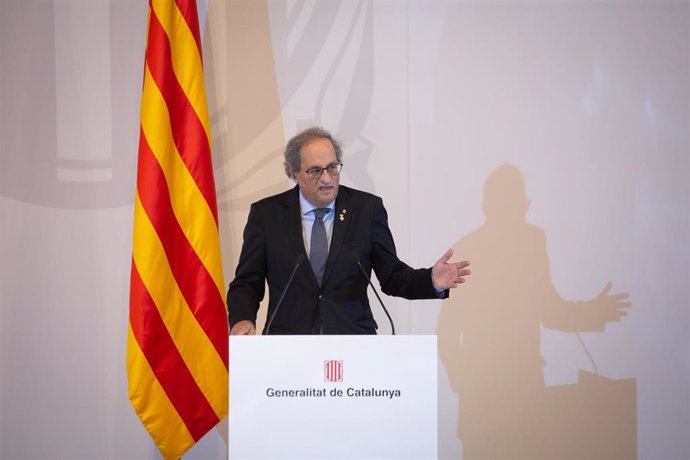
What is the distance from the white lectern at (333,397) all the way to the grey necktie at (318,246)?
2.70 feet

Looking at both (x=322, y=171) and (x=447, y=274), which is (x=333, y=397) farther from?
(x=322, y=171)

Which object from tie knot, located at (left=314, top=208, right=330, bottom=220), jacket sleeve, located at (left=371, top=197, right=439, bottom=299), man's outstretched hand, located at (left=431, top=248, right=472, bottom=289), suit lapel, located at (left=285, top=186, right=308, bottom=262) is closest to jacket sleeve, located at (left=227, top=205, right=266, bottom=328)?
suit lapel, located at (left=285, top=186, right=308, bottom=262)

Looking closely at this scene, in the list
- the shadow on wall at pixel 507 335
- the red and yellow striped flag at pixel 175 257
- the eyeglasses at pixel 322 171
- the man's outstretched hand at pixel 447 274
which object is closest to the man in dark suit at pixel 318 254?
the eyeglasses at pixel 322 171

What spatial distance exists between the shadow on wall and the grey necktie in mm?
1268

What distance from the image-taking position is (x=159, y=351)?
3.22 metres

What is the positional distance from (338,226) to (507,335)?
1.57 metres

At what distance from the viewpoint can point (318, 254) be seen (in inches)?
107

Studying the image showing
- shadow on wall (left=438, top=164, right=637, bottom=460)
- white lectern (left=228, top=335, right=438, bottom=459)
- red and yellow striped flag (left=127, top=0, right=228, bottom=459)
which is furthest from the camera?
shadow on wall (left=438, top=164, right=637, bottom=460)

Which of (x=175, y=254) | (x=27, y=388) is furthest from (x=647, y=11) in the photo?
(x=27, y=388)

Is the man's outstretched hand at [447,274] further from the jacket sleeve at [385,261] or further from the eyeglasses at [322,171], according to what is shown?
the eyeglasses at [322,171]

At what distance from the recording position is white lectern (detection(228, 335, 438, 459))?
6.08 ft

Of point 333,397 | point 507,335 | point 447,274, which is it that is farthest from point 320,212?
point 507,335

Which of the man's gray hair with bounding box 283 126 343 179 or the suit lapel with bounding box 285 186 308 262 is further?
the man's gray hair with bounding box 283 126 343 179

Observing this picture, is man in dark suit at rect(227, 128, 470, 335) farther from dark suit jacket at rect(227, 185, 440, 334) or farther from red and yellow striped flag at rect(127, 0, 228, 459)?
red and yellow striped flag at rect(127, 0, 228, 459)
